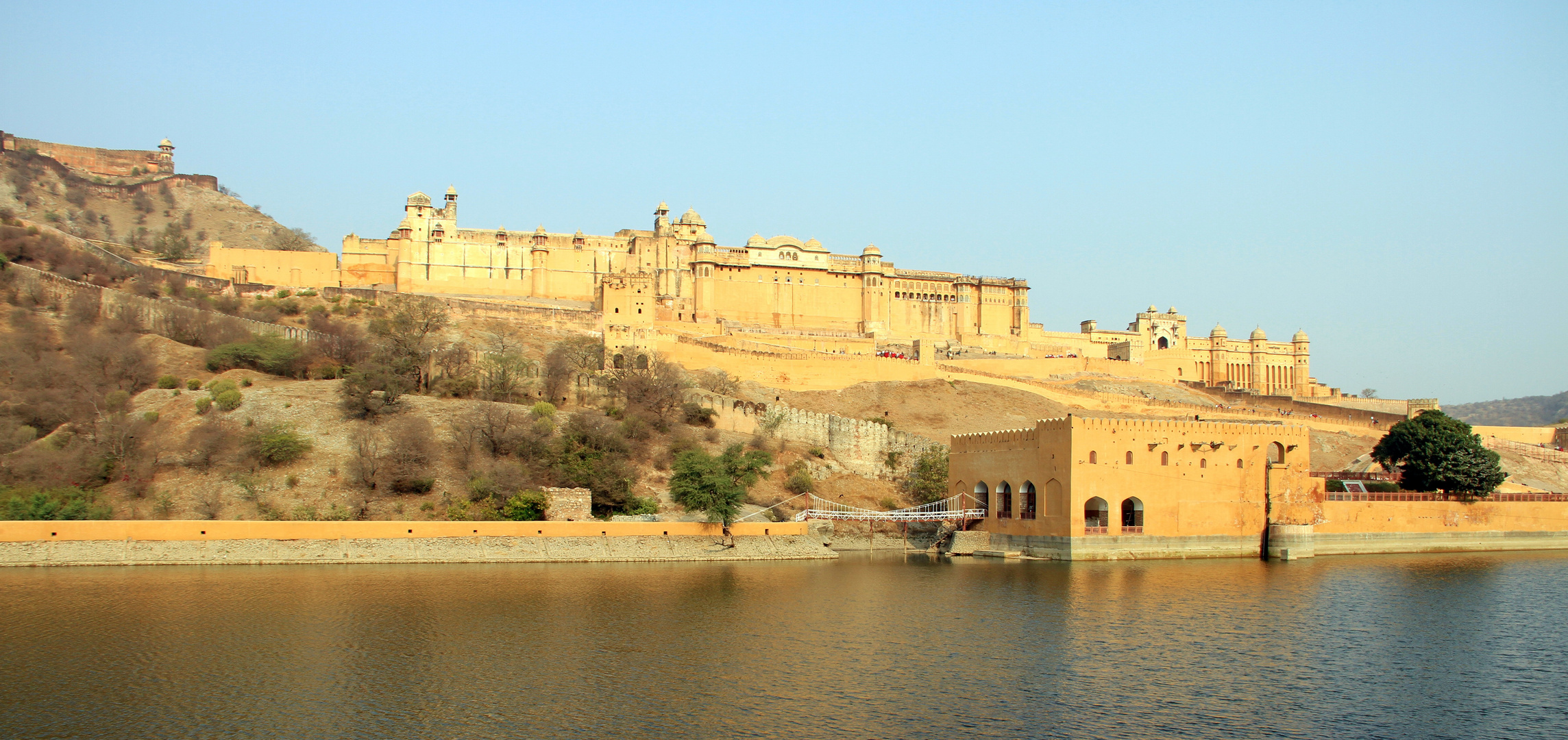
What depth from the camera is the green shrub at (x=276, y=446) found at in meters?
33.4

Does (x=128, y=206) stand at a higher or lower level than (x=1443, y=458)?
higher

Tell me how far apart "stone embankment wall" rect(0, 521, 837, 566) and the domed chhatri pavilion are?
29956 mm

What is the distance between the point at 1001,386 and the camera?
57344mm

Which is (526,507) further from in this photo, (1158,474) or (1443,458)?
(1443,458)

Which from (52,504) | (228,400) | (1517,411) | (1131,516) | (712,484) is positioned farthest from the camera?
(1517,411)

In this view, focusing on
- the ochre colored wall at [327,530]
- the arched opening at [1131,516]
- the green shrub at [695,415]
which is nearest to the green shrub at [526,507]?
the ochre colored wall at [327,530]

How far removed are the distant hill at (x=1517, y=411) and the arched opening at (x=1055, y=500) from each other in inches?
5683

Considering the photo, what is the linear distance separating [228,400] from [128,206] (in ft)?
163

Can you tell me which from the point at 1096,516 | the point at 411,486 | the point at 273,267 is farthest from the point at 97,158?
the point at 1096,516

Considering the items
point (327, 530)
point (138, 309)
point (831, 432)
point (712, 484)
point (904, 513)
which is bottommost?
point (327, 530)

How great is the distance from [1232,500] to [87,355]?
121 ft

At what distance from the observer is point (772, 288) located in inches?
2717

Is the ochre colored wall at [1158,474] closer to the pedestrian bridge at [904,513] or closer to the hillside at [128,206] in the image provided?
the pedestrian bridge at [904,513]

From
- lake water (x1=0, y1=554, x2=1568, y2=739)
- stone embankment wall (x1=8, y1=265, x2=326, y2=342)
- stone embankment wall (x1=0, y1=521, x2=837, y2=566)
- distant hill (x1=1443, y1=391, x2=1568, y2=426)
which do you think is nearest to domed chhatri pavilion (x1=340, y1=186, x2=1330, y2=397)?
stone embankment wall (x1=8, y1=265, x2=326, y2=342)
